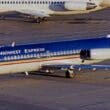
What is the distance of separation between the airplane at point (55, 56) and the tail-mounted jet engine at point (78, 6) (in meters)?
31.4

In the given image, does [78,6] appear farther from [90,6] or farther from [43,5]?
[43,5]

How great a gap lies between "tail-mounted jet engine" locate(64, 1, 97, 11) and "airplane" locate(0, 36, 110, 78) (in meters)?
31.4

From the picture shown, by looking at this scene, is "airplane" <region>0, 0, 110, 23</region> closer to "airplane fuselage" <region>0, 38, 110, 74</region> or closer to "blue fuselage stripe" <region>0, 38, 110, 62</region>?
"blue fuselage stripe" <region>0, 38, 110, 62</region>

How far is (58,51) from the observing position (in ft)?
116

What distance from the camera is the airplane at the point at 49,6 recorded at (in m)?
67.3

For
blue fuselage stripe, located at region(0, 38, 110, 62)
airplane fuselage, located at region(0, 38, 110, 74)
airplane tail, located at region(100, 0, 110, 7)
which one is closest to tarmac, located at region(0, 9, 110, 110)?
airplane fuselage, located at region(0, 38, 110, 74)

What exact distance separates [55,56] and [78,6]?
3262 cm


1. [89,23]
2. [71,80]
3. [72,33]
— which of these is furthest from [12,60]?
[89,23]

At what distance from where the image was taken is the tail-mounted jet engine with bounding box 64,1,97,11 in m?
67.2

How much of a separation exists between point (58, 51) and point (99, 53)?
7.56 feet

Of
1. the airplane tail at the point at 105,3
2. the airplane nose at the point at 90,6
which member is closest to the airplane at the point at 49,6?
the airplane nose at the point at 90,6

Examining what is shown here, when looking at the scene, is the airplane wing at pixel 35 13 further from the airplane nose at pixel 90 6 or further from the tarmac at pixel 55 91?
the tarmac at pixel 55 91

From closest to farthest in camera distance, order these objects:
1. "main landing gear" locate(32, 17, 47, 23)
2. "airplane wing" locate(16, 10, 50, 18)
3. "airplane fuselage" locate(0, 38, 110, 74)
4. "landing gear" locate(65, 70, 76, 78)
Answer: "airplane fuselage" locate(0, 38, 110, 74), "landing gear" locate(65, 70, 76, 78), "airplane wing" locate(16, 10, 50, 18), "main landing gear" locate(32, 17, 47, 23)

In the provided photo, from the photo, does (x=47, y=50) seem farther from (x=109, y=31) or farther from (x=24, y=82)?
(x=109, y=31)
